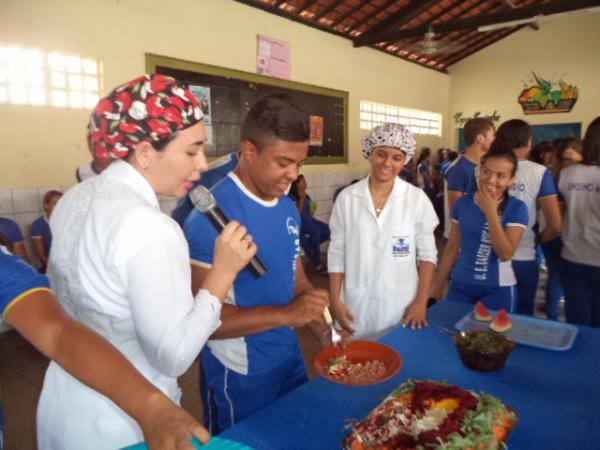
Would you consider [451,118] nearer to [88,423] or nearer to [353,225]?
[353,225]

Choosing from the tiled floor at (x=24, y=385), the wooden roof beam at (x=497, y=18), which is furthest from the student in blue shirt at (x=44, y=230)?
the wooden roof beam at (x=497, y=18)

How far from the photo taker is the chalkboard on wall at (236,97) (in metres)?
4.58

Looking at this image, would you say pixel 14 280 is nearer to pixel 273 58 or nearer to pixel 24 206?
pixel 24 206

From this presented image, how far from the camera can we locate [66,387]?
95cm

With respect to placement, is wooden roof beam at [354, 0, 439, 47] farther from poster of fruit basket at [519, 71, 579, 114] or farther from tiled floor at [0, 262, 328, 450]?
tiled floor at [0, 262, 328, 450]

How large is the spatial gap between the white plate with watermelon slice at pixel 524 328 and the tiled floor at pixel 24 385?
1509 millimetres

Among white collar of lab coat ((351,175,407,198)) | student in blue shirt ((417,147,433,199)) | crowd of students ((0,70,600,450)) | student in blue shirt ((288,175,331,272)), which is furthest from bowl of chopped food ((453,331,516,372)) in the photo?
student in blue shirt ((417,147,433,199))

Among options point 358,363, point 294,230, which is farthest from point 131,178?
point 358,363

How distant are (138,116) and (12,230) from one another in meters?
3.03

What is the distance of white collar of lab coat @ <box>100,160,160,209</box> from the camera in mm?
940

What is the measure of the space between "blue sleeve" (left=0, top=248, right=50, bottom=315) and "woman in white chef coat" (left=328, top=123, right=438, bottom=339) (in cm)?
141

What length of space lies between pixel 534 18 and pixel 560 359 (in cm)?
656

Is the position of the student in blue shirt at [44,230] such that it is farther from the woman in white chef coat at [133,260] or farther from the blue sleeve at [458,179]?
the blue sleeve at [458,179]

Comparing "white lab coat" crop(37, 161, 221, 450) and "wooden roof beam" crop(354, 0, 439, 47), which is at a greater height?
"wooden roof beam" crop(354, 0, 439, 47)
